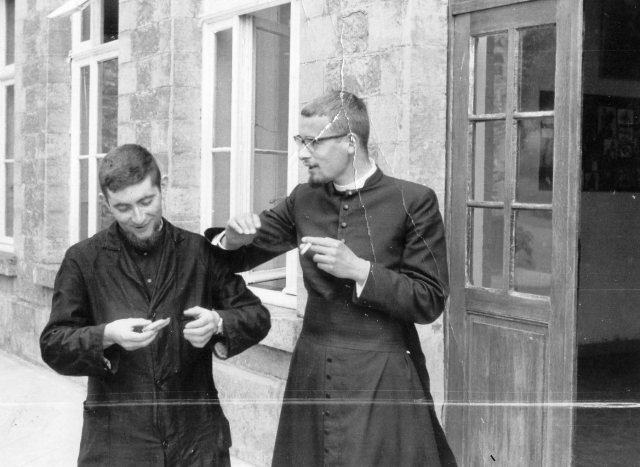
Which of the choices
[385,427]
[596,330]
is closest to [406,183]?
[385,427]

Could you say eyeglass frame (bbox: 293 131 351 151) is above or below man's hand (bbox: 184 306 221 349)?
above

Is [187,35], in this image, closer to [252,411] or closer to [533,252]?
[252,411]

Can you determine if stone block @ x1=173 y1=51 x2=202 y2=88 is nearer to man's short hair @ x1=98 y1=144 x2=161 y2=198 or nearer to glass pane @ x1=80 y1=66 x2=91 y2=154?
glass pane @ x1=80 y1=66 x2=91 y2=154

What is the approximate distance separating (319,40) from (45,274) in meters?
4.28

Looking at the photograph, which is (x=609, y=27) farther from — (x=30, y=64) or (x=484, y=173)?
(x=30, y=64)

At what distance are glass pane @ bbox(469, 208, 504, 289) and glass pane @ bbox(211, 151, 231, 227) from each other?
2.18 metres

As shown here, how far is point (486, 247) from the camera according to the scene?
448 cm

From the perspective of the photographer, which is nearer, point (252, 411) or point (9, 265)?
point (252, 411)

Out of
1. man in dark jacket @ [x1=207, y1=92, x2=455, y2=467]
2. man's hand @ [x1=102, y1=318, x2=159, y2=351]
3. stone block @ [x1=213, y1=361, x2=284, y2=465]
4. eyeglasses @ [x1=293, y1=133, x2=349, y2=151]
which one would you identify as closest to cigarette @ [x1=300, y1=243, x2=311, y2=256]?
man in dark jacket @ [x1=207, y1=92, x2=455, y2=467]

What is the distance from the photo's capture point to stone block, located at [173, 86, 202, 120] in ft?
20.6

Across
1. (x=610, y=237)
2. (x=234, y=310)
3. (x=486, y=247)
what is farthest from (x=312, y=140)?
(x=610, y=237)

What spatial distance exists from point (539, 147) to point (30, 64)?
5.94m

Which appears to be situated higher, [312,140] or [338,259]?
[312,140]

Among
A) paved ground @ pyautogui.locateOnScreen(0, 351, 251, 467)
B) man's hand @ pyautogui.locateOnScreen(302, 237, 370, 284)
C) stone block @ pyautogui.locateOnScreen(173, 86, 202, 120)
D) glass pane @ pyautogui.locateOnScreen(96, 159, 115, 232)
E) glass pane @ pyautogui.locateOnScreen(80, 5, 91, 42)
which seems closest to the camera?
man's hand @ pyautogui.locateOnScreen(302, 237, 370, 284)
